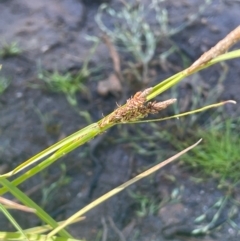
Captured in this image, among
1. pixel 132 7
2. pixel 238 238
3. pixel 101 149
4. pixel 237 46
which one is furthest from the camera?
pixel 132 7

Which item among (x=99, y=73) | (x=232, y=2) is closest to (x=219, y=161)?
(x=99, y=73)

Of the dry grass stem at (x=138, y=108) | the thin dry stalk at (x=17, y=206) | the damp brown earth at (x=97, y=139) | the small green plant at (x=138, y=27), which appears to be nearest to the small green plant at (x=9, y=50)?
the damp brown earth at (x=97, y=139)

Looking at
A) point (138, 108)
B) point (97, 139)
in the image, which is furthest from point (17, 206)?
point (97, 139)

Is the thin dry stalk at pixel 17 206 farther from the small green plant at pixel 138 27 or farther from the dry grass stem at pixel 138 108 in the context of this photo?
the small green plant at pixel 138 27

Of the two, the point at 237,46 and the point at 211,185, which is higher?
the point at 237,46

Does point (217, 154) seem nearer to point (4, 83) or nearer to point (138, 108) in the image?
point (4, 83)

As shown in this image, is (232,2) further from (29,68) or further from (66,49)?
(29,68)

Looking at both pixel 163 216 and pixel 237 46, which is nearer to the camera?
pixel 163 216
